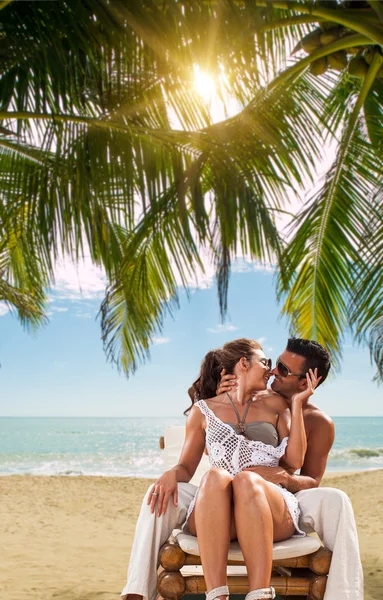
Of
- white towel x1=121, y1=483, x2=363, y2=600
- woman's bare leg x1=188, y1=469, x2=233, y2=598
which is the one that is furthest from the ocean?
woman's bare leg x1=188, y1=469, x2=233, y2=598

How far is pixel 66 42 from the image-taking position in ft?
9.75

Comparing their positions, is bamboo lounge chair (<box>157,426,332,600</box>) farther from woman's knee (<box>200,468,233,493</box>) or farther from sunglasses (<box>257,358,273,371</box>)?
sunglasses (<box>257,358,273,371</box>)

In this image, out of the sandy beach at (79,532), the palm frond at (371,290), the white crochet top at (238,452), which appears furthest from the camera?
the sandy beach at (79,532)

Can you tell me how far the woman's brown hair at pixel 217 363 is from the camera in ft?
10.3

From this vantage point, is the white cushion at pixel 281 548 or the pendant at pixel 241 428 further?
the pendant at pixel 241 428

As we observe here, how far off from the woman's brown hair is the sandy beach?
79.4 inches

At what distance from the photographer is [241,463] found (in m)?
2.95

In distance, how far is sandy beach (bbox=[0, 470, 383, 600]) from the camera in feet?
16.4

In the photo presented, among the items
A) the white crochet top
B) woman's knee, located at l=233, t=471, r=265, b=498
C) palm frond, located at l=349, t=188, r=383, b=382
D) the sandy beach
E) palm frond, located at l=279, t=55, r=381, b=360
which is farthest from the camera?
palm frond, located at l=279, t=55, r=381, b=360

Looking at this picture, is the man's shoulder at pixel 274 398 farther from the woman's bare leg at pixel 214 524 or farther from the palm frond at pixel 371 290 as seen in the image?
the palm frond at pixel 371 290

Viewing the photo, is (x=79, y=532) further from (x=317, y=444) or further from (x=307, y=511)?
(x=307, y=511)

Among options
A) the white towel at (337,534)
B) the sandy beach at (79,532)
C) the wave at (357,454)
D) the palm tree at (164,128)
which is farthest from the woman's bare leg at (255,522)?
the wave at (357,454)

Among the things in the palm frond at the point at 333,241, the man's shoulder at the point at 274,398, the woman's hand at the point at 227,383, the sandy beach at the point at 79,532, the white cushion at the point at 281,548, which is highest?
the palm frond at the point at 333,241

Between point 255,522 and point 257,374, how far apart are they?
0.76 metres
